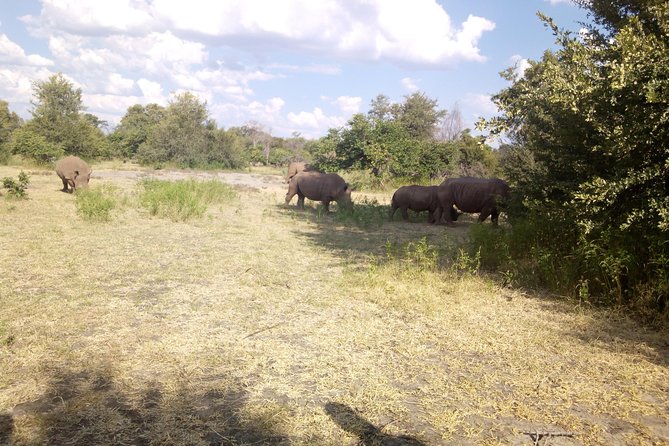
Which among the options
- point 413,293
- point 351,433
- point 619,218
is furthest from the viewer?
point 413,293

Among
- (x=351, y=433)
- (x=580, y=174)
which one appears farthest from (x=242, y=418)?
(x=580, y=174)

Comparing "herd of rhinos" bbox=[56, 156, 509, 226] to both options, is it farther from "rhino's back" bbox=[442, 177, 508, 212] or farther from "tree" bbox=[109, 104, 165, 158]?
"tree" bbox=[109, 104, 165, 158]

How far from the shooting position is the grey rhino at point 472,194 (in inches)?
542

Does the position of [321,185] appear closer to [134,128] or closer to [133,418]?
[133,418]

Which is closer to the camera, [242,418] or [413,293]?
[242,418]

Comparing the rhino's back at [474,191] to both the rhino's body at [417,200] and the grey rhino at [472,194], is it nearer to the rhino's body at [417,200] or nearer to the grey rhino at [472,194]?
the grey rhino at [472,194]

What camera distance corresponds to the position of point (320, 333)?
509cm

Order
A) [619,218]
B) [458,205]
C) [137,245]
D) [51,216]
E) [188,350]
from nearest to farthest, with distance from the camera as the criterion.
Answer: [188,350], [619,218], [137,245], [51,216], [458,205]

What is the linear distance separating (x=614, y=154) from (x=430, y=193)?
8.54 m

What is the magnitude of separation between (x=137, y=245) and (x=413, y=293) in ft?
18.2

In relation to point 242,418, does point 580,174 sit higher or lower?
higher

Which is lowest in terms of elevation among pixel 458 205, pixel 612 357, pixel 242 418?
pixel 242 418

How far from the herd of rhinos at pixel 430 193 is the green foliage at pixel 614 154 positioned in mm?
5969

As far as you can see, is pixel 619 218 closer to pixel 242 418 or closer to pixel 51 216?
pixel 242 418
